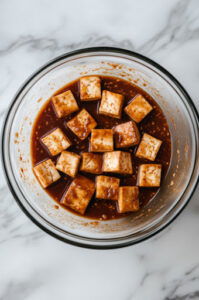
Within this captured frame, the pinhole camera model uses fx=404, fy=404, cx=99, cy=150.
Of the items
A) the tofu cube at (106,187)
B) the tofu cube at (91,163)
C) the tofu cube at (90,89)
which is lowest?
the tofu cube at (106,187)

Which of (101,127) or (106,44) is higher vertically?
(106,44)

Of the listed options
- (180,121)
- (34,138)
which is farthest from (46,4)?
(180,121)

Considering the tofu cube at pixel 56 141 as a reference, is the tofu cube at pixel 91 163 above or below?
below

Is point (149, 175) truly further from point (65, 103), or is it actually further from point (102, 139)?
point (65, 103)

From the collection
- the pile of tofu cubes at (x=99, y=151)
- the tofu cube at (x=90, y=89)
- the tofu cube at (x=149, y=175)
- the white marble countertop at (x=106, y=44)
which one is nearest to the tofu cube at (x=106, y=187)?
the pile of tofu cubes at (x=99, y=151)

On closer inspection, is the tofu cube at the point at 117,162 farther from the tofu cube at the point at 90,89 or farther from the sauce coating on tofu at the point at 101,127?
the tofu cube at the point at 90,89

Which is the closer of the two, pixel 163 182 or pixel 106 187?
pixel 106 187

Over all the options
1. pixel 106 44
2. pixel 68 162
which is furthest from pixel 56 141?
pixel 106 44
